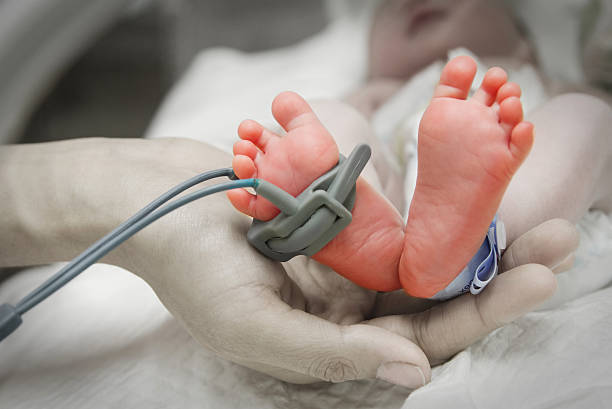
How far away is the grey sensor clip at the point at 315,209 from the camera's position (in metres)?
0.46

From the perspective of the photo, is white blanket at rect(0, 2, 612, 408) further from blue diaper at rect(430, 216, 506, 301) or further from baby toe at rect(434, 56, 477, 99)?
baby toe at rect(434, 56, 477, 99)

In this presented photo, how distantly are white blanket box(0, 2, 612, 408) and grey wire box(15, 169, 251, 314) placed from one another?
0.66ft

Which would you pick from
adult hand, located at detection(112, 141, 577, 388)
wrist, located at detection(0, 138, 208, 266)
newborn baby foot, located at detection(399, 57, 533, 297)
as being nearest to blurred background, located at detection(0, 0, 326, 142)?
wrist, located at detection(0, 138, 208, 266)

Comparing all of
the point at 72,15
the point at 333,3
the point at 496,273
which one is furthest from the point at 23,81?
the point at 333,3

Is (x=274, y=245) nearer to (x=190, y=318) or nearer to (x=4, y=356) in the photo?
(x=190, y=318)

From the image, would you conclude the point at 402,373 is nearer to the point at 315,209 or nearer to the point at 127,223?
the point at 315,209

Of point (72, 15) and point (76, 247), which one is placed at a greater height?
point (72, 15)

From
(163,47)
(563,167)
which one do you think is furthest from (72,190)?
(163,47)

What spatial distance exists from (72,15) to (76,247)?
26 centimetres

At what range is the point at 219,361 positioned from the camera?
61cm

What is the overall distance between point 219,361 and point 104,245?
23 cm

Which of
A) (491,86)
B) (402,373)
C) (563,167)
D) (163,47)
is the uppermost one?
(163,47)

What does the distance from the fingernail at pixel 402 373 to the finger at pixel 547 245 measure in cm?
15

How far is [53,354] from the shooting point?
26.2 inches
